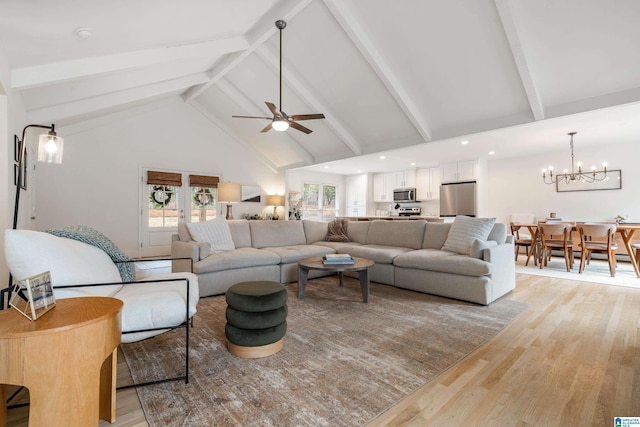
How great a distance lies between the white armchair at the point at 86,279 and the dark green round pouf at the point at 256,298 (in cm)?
27

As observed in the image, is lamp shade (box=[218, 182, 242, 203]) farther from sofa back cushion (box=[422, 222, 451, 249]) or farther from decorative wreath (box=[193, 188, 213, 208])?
sofa back cushion (box=[422, 222, 451, 249])

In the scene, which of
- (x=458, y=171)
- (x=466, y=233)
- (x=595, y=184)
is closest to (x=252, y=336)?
(x=466, y=233)

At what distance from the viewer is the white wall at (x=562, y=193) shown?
5.70 meters

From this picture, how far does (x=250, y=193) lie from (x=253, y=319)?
5.87 meters

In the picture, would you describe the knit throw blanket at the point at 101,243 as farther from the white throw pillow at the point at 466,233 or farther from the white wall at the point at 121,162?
the white wall at the point at 121,162

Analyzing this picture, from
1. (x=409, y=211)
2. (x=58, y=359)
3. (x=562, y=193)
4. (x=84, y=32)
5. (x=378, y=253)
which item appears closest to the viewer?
(x=58, y=359)

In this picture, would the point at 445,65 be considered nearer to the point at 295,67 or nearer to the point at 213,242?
the point at 295,67

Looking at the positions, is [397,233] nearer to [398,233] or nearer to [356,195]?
[398,233]

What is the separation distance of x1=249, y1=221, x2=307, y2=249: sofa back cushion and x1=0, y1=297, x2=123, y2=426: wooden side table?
10.5ft

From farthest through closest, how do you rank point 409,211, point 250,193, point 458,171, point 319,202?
point 319,202 < point 409,211 < point 250,193 < point 458,171

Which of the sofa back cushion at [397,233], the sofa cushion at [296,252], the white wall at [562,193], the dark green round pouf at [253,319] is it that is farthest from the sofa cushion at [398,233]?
the white wall at [562,193]

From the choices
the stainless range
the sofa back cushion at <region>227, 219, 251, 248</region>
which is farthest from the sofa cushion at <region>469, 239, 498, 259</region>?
the stainless range

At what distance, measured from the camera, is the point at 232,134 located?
23.8 ft

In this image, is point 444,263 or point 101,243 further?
point 444,263
